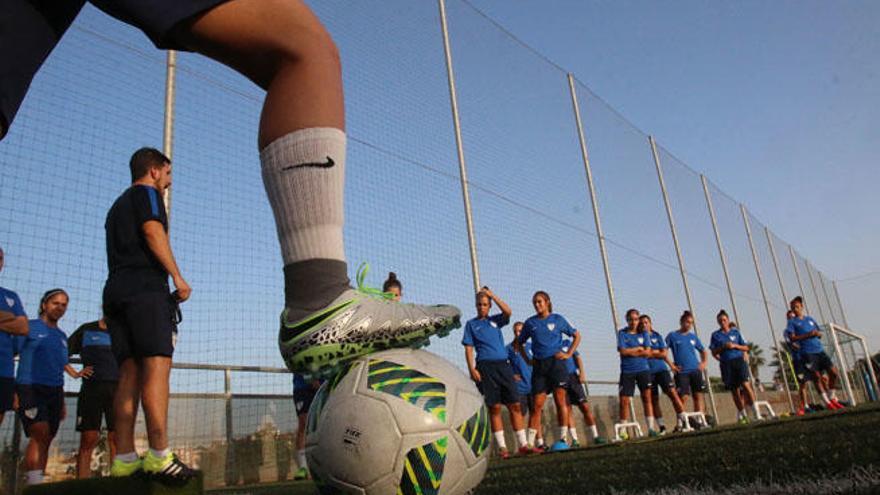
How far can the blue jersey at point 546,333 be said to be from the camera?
26.5ft

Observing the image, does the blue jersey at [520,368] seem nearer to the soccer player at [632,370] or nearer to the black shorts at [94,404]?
Result: the soccer player at [632,370]

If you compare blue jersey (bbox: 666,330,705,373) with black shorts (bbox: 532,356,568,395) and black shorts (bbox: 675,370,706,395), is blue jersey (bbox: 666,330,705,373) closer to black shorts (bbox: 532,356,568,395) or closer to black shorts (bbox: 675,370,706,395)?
black shorts (bbox: 675,370,706,395)

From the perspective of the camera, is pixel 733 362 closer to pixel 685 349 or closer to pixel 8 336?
pixel 685 349

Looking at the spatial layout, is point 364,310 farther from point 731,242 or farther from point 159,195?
point 731,242

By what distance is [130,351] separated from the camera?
2.72 m

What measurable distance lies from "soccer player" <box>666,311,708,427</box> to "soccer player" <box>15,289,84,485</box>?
9246mm

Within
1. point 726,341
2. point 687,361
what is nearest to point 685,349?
point 687,361

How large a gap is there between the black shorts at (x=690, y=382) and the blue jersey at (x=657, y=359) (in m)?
0.89

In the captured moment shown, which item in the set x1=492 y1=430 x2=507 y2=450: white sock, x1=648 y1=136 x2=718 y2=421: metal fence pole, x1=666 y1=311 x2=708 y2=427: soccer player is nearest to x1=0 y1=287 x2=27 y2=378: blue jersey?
x1=492 y1=430 x2=507 y2=450: white sock

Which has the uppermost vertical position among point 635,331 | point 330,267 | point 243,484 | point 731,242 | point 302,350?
point 731,242

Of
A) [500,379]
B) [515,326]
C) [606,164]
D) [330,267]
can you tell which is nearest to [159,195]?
[330,267]

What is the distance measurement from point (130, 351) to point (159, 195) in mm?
812

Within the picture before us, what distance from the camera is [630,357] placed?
10.2 metres

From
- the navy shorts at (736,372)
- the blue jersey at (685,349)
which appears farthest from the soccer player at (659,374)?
the navy shorts at (736,372)
